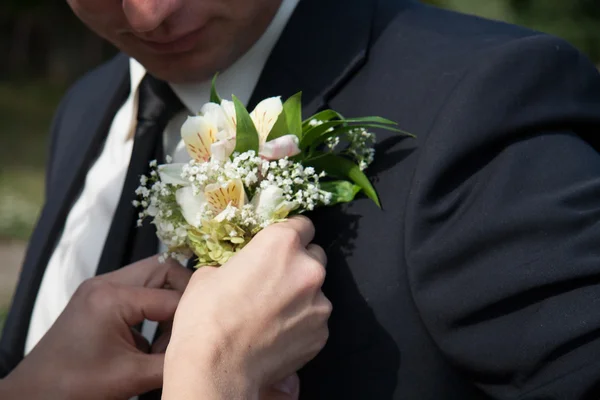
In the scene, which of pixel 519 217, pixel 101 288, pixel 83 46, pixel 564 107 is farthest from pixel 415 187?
pixel 83 46

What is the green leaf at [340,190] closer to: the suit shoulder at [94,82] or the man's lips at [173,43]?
the man's lips at [173,43]

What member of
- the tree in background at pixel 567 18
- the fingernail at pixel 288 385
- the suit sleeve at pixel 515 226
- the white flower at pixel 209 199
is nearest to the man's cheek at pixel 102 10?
the white flower at pixel 209 199

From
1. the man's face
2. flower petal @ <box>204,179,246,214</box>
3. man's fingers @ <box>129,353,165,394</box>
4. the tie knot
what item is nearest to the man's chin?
the man's face

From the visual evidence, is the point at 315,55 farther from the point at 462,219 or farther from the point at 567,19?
the point at 567,19

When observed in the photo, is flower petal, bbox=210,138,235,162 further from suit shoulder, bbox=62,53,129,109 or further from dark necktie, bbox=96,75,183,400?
suit shoulder, bbox=62,53,129,109

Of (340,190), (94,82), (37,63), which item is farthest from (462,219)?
(37,63)

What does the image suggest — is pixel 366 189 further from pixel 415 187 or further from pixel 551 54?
pixel 551 54

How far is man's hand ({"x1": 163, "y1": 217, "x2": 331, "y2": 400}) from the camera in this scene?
Answer: 1.46m

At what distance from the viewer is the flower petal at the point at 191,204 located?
1.61 metres

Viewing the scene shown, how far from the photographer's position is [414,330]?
1748 mm

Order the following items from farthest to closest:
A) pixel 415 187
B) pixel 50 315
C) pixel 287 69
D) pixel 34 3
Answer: pixel 34 3 < pixel 50 315 < pixel 287 69 < pixel 415 187

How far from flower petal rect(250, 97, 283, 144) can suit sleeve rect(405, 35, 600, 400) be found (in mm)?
318

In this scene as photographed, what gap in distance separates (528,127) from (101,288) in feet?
3.09

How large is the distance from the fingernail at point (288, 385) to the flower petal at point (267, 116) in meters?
0.47
